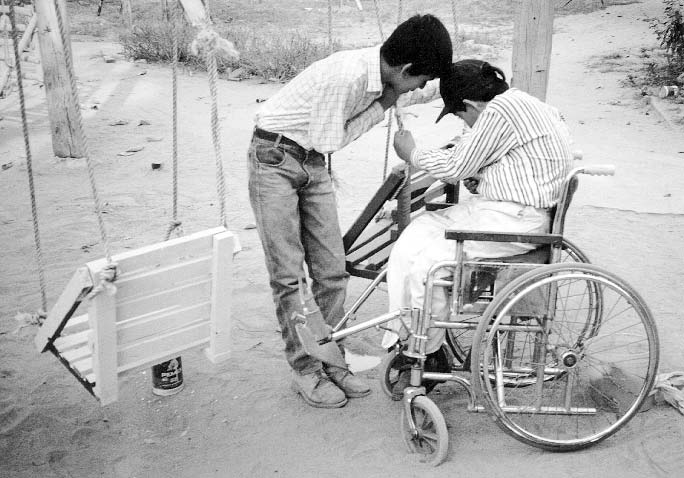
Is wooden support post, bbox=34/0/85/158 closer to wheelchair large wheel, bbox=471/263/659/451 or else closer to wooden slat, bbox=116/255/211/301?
wooden slat, bbox=116/255/211/301

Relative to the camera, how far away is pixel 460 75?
8.36 feet

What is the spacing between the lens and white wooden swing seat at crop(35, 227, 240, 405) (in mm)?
2236

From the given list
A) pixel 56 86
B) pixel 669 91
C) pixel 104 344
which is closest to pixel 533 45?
pixel 104 344

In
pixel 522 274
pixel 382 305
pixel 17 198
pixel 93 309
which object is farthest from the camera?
pixel 17 198

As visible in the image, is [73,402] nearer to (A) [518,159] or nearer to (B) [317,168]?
(B) [317,168]

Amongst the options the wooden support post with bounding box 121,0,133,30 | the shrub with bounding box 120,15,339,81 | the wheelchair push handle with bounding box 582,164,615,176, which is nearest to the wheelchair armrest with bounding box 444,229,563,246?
the wheelchair push handle with bounding box 582,164,615,176

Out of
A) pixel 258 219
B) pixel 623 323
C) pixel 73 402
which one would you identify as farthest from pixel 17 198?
pixel 623 323

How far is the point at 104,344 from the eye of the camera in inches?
90.5

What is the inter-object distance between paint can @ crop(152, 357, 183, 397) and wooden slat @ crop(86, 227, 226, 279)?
2.62 ft

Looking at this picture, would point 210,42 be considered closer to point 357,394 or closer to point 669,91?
point 357,394

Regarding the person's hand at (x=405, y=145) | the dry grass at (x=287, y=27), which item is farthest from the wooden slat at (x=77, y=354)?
the dry grass at (x=287, y=27)

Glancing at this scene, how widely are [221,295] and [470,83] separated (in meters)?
1.16

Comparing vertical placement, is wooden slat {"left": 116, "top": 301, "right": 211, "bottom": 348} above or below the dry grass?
above

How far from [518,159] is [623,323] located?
1509 millimetres
